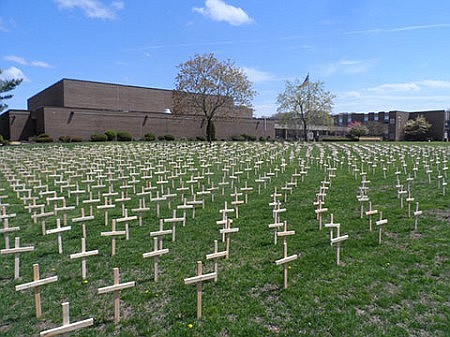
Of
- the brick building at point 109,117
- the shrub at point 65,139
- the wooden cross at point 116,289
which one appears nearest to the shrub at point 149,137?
the brick building at point 109,117

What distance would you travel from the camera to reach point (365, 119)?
97.6 meters

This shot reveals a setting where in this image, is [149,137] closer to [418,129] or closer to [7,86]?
[7,86]

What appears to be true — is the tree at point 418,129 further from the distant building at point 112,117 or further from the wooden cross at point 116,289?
the wooden cross at point 116,289

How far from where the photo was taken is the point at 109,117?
4812 centimetres

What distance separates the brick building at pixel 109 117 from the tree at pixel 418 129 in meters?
36.1

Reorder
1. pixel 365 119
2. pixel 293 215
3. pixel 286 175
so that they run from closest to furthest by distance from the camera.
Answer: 1. pixel 293 215
2. pixel 286 175
3. pixel 365 119

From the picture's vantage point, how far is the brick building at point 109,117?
4472 centimetres

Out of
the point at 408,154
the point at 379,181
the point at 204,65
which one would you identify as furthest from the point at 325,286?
the point at 204,65

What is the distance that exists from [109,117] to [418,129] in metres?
67.4

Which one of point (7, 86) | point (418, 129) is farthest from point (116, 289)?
point (418, 129)

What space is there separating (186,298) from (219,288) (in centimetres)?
54

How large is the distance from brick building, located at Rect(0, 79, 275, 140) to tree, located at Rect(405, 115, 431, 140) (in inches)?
1423

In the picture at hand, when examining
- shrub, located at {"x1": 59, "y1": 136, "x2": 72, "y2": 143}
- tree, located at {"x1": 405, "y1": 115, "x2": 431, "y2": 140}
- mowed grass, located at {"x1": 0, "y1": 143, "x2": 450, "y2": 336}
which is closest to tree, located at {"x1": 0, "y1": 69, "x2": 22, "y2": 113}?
shrub, located at {"x1": 59, "y1": 136, "x2": 72, "y2": 143}

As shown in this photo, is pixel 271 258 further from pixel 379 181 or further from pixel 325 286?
pixel 379 181
